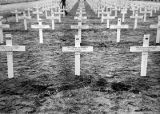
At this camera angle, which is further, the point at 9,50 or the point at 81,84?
the point at 9,50

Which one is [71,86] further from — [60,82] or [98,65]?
[98,65]

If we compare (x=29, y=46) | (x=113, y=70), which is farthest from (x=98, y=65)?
(x=29, y=46)

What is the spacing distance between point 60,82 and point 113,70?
1.87 meters

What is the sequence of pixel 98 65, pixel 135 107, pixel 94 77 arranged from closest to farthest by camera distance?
pixel 135 107 → pixel 94 77 → pixel 98 65

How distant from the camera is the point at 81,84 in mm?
6398

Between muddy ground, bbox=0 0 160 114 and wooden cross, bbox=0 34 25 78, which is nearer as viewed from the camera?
muddy ground, bbox=0 0 160 114

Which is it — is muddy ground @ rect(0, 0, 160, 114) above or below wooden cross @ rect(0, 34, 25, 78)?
below

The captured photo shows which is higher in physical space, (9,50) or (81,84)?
(9,50)

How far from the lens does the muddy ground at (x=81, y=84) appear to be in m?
5.13

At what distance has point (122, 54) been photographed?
960cm

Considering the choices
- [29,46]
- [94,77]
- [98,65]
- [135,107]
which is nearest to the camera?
[135,107]

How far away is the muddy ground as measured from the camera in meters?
5.13

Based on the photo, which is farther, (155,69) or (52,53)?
(52,53)

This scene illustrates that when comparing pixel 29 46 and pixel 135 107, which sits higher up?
pixel 29 46
